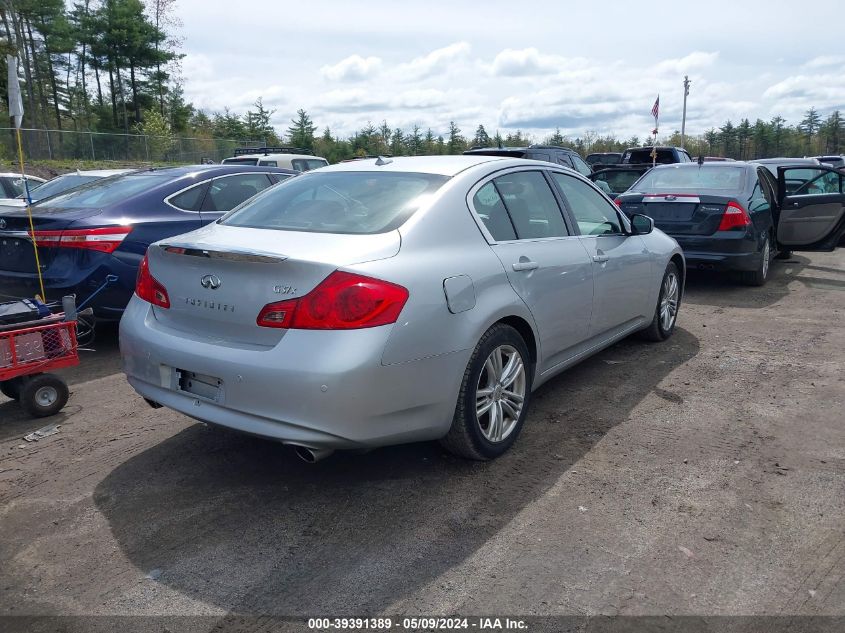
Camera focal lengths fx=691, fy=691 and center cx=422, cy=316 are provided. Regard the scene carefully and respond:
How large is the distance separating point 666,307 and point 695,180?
3.57 metres

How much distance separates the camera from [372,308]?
9.91 ft

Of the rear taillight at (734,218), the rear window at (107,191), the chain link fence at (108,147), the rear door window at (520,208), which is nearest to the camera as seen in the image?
the rear door window at (520,208)

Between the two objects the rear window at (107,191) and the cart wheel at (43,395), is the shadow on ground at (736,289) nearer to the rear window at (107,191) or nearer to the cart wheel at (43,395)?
the rear window at (107,191)

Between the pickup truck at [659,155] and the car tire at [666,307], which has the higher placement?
the pickup truck at [659,155]

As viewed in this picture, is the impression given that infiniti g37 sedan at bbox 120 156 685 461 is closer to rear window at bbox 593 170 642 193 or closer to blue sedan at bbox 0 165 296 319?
blue sedan at bbox 0 165 296 319

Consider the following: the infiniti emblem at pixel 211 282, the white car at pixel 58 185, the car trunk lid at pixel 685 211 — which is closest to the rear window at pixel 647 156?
the car trunk lid at pixel 685 211

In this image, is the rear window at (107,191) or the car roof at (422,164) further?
the rear window at (107,191)

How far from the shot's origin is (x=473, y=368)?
3479 millimetres

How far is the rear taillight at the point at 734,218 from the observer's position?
26.7ft

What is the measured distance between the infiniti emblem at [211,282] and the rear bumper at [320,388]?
0.84 ft

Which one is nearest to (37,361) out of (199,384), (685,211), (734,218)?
(199,384)

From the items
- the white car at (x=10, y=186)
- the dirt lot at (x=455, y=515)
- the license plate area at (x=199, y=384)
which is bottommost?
the dirt lot at (x=455, y=515)

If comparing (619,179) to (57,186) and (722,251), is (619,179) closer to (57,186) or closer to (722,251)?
(722,251)

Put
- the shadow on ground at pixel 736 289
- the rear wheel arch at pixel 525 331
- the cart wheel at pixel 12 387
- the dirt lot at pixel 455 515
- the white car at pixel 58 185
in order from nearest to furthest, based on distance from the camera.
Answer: the dirt lot at pixel 455 515 → the rear wheel arch at pixel 525 331 → the cart wheel at pixel 12 387 → the shadow on ground at pixel 736 289 → the white car at pixel 58 185
